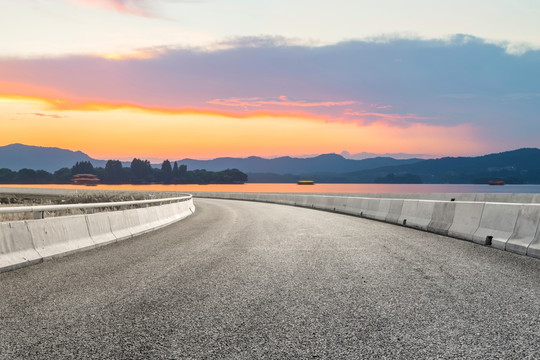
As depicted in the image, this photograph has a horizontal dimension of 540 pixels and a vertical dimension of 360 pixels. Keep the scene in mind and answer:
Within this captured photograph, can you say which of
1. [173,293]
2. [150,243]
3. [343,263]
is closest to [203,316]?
[173,293]

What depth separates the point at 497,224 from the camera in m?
12.5

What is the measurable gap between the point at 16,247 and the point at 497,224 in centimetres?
1041

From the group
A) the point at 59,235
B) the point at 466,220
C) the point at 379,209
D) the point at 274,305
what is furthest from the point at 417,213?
the point at 274,305

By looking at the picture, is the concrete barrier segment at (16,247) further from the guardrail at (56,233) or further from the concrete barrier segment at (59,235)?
the concrete barrier segment at (59,235)

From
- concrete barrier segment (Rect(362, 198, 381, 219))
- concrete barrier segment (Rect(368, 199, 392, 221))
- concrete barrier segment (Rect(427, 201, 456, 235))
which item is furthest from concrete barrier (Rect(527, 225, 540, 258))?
concrete barrier segment (Rect(362, 198, 381, 219))

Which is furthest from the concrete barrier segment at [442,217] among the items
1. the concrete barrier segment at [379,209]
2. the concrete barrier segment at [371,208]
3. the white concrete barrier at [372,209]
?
the concrete barrier segment at [371,208]

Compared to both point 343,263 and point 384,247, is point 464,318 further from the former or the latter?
point 384,247

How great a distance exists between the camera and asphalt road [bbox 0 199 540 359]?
4.75 m

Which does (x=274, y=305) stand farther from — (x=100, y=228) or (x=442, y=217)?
(x=442, y=217)

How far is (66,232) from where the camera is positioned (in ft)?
37.5

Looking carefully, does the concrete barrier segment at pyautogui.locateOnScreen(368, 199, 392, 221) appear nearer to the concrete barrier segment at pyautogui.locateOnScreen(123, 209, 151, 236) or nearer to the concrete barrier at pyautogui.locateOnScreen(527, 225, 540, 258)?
the concrete barrier segment at pyautogui.locateOnScreen(123, 209, 151, 236)

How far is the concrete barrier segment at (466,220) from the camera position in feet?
44.9

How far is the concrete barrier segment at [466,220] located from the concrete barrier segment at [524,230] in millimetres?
1966

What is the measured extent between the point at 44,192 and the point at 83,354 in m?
72.7
